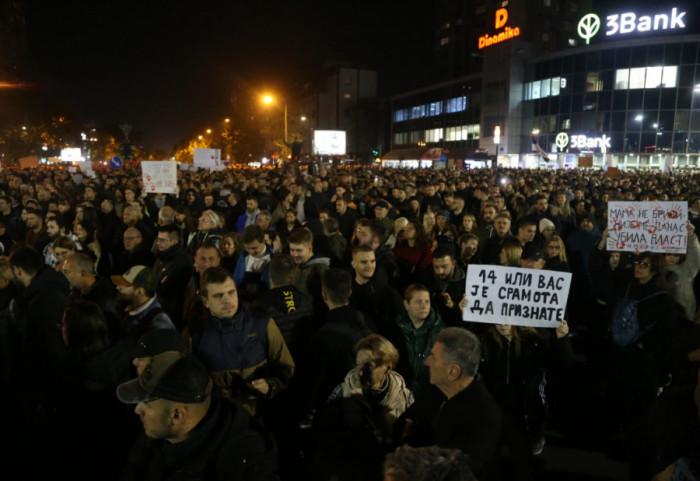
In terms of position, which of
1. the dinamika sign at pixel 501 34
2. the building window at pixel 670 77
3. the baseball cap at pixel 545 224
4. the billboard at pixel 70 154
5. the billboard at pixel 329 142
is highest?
the dinamika sign at pixel 501 34

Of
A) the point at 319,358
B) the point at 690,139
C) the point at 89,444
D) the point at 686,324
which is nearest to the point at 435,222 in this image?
the point at 686,324

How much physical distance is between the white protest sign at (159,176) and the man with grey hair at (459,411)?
1036 centimetres

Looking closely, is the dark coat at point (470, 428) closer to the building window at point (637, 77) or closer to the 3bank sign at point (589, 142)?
the 3bank sign at point (589, 142)

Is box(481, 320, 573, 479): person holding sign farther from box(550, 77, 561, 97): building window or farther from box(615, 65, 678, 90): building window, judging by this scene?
box(550, 77, 561, 97): building window

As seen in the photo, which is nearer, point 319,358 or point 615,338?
point 319,358

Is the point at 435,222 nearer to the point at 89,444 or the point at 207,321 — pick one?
the point at 207,321

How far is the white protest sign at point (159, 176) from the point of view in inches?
470

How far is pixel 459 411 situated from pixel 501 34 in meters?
61.5

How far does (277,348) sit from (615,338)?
10.3 feet

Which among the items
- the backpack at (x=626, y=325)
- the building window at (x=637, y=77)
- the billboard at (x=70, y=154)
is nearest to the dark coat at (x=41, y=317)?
the backpack at (x=626, y=325)

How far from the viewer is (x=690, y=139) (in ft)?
149

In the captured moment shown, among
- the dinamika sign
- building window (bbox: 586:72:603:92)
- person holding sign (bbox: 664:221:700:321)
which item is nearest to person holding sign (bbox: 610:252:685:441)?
person holding sign (bbox: 664:221:700:321)

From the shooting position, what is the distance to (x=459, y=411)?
8.83ft

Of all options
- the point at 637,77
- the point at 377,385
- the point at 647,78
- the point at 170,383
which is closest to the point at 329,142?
the point at 637,77
